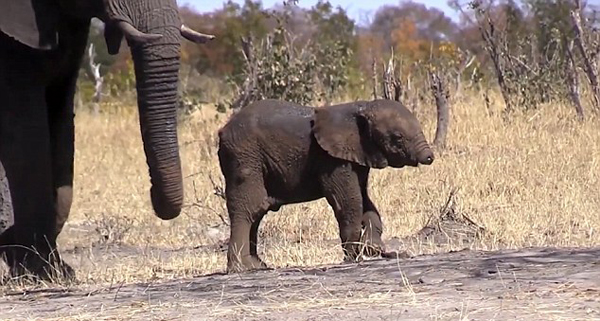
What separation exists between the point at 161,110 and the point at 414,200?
4334 millimetres

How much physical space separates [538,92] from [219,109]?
11.4ft

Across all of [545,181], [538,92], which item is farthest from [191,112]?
[545,181]

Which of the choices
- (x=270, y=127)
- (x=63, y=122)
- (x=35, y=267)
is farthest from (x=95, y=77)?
(x=270, y=127)

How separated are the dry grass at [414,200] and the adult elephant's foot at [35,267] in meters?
0.15

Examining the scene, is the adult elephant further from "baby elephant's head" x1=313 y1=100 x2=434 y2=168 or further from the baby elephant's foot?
the baby elephant's foot

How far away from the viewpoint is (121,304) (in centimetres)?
561

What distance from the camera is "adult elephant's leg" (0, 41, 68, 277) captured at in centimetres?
702

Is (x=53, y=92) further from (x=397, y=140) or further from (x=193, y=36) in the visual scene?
(x=397, y=140)

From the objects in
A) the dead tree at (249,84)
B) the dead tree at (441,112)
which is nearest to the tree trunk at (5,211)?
the dead tree at (441,112)

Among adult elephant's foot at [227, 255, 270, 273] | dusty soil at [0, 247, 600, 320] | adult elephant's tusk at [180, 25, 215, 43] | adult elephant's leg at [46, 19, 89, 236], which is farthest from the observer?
adult elephant's leg at [46, 19, 89, 236]

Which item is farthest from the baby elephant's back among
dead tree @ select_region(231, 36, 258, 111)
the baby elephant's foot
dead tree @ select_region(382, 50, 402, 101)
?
dead tree @ select_region(231, 36, 258, 111)

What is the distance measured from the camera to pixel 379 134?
279 inches

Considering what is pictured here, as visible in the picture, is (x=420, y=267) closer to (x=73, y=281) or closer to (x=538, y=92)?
(x=73, y=281)

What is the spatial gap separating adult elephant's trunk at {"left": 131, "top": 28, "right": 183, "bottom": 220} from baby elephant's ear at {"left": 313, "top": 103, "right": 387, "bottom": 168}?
0.88 m
